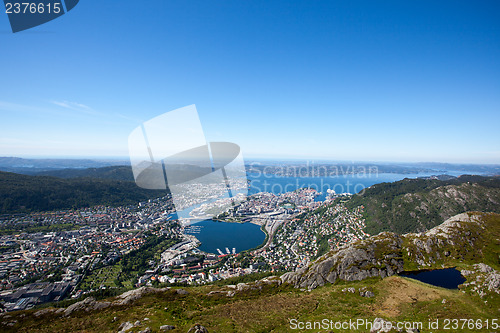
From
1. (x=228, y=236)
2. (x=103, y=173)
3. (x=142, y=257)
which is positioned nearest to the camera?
(x=142, y=257)

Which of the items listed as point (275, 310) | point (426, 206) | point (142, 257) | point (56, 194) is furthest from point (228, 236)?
point (56, 194)

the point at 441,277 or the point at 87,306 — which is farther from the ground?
the point at 441,277

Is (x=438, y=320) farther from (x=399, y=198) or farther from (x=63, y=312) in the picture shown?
(x=399, y=198)

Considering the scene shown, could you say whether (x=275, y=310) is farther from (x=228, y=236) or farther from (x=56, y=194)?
(x=56, y=194)

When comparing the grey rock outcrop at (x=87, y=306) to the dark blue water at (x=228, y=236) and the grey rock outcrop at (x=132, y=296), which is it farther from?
the dark blue water at (x=228, y=236)

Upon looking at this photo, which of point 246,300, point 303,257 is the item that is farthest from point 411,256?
point 303,257

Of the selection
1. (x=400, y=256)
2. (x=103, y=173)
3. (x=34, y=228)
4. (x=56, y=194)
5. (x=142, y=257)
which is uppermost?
(x=103, y=173)
